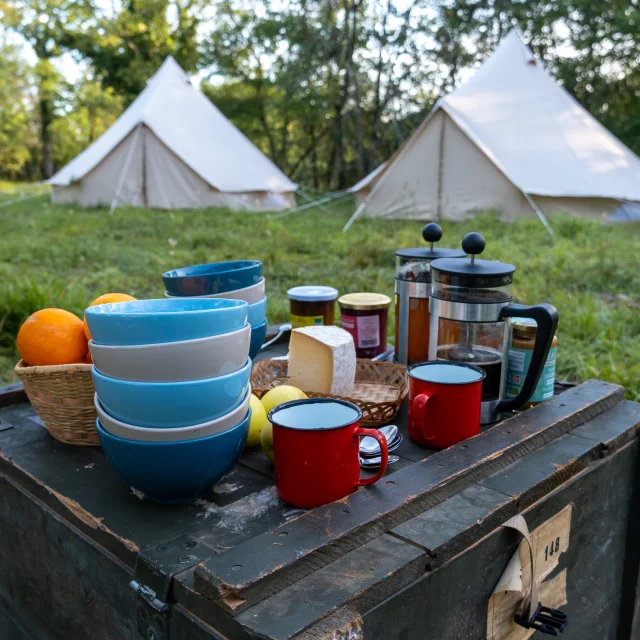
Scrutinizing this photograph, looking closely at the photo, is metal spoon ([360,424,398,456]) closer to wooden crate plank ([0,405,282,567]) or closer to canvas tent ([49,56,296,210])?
wooden crate plank ([0,405,282,567])

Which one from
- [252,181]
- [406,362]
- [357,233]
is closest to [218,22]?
[252,181]

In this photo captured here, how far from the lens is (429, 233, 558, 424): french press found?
3.37 feet

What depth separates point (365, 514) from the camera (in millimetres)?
768

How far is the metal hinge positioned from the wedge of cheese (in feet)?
1.38

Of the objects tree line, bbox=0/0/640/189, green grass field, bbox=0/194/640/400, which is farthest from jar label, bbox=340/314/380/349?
tree line, bbox=0/0/640/189

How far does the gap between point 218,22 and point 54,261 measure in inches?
573

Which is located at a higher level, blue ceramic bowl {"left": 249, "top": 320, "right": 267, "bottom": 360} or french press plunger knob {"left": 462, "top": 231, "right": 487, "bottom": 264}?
french press plunger knob {"left": 462, "top": 231, "right": 487, "bottom": 264}

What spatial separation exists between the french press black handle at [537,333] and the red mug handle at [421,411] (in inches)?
7.6

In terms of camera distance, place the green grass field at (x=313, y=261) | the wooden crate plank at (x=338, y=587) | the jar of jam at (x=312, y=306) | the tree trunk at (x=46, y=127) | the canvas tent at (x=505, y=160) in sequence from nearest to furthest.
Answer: the wooden crate plank at (x=338, y=587) → the jar of jam at (x=312, y=306) → the green grass field at (x=313, y=261) → the canvas tent at (x=505, y=160) → the tree trunk at (x=46, y=127)

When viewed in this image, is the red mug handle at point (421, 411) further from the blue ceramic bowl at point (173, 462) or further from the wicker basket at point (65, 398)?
the wicker basket at point (65, 398)

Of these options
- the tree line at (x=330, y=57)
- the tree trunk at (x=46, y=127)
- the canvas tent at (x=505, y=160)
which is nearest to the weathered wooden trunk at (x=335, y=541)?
the canvas tent at (x=505, y=160)

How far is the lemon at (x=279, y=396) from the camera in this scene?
3.26 feet

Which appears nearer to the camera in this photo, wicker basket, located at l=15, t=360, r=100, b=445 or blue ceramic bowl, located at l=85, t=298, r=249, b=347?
blue ceramic bowl, located at l=85, t=298, r=249, b=347

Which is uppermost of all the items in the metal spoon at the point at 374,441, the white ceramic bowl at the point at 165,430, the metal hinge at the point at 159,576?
the white ceramic bowl at the point at 165,430
